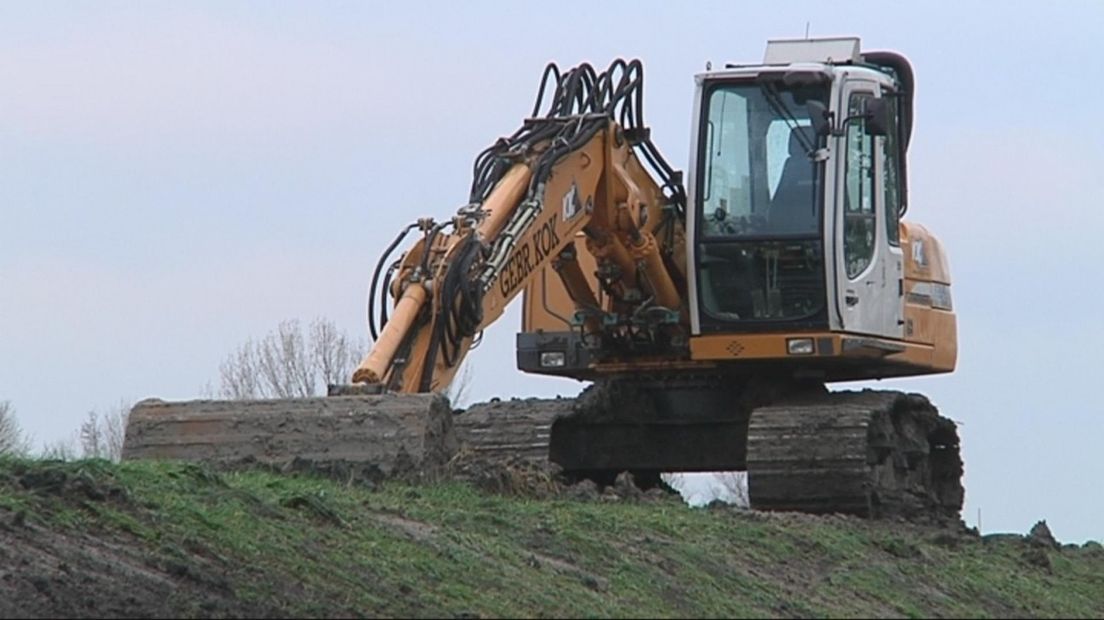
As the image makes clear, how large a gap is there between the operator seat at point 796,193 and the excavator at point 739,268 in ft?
0.05

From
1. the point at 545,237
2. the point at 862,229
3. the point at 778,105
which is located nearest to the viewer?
the point at 545,237

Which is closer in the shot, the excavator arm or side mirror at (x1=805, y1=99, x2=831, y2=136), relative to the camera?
the excavator arm

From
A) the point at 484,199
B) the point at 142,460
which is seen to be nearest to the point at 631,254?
the point at 484,199

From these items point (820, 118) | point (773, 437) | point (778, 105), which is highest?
point (778, 105)

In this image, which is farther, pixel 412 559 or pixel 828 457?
pixel 828 457

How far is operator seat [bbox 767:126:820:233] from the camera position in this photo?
1666 centimetres

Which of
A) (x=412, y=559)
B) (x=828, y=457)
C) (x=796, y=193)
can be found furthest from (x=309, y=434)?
(x=796, y=193)

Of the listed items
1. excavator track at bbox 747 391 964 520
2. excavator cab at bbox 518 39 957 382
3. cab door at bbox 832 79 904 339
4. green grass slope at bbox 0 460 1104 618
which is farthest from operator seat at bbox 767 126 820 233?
green grass slope at bbox 0 460 1104 618

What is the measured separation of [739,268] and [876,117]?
5.16 ft

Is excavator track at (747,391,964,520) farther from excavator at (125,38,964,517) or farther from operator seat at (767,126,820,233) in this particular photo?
operator seat at (767,126,820,233)

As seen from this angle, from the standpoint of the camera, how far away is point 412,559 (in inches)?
402

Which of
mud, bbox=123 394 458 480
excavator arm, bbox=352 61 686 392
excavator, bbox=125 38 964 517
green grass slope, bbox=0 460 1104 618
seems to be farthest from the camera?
excavator, bbox=125 38 964 517

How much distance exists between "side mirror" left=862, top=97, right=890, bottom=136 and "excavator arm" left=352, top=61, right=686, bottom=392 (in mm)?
1685

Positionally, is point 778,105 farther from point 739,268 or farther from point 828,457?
point 828,457
